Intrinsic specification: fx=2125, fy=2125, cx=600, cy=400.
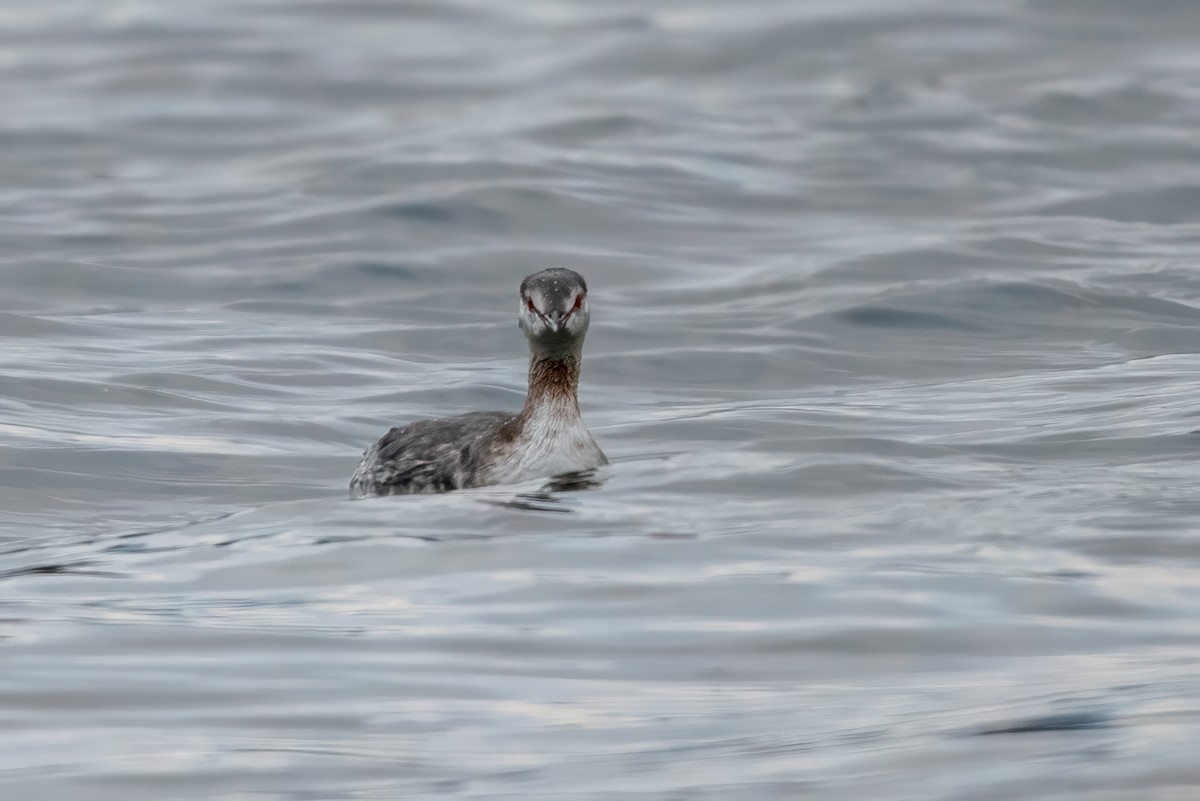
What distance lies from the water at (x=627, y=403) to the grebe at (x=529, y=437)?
385mm

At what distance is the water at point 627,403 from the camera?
253 inches

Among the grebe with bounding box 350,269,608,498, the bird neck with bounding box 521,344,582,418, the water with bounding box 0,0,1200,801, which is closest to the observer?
the water with bounding box 0,0,1200,801

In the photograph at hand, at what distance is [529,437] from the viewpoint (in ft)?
35.4

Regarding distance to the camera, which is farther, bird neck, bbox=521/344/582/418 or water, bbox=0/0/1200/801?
bird neck, bbox=521/344/582/418

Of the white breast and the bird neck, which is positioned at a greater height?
the bird neck

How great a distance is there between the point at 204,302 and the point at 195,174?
284 inches

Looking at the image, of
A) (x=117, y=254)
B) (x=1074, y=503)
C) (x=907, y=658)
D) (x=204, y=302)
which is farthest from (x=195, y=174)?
(x=907, y=658)

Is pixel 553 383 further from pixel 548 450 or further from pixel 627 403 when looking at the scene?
A: pixel 627 403

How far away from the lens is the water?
6.42 metres

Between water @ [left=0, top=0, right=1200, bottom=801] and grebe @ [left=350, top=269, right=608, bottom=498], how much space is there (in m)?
0.38

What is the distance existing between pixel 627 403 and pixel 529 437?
4.17m

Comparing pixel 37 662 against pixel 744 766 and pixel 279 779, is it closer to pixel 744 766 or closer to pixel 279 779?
pixel 279 779

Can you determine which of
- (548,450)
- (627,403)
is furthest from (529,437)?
(627,403)

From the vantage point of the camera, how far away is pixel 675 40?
1245 inches
